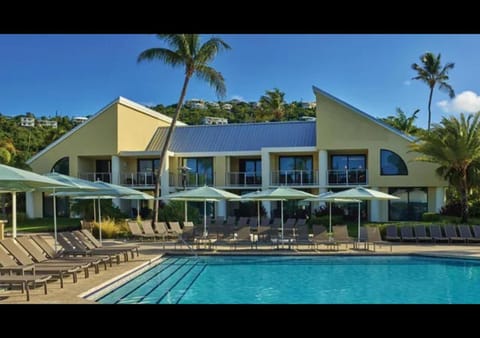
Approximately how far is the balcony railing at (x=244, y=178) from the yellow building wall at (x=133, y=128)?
7.17 meters

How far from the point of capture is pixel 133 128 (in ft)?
112

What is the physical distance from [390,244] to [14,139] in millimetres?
38004

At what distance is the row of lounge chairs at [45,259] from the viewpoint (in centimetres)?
936

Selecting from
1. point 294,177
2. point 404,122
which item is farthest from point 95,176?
point 404,122

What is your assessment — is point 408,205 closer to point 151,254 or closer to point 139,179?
point 139,179

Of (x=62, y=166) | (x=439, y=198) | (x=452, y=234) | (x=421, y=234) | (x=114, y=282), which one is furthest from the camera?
(x=62, y=166)

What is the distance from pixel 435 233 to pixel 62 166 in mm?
24529

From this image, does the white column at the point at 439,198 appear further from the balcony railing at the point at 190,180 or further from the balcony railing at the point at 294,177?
the balcony railing at the point at 190,180

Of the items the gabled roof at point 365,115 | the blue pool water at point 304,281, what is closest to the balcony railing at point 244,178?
the gabled roof at point 365,115

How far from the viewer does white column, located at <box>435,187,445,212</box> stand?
28344 mm

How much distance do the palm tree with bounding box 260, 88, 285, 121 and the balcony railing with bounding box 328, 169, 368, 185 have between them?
850 inches

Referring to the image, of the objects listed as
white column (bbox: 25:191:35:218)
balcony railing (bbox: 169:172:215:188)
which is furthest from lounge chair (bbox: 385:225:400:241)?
white column (bbox: 25:191:35:218)

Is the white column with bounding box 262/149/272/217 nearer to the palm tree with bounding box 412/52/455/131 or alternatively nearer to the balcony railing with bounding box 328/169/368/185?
the balcony railing with bounding box 328/169/368/185

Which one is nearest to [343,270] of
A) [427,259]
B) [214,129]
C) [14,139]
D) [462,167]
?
[427,259]
